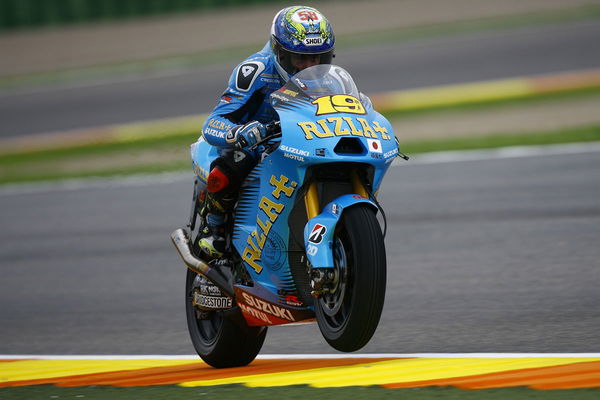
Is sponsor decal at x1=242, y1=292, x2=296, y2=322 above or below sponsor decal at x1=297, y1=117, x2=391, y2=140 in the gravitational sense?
below

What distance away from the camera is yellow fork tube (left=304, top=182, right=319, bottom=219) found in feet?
15.8

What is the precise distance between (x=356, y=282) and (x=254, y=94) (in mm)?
1304

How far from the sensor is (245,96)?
533 cm

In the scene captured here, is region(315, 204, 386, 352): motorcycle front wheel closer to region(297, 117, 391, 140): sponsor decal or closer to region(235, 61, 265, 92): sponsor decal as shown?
region(297, 117, 391, 140): sponsor decal

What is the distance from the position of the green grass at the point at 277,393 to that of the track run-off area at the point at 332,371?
9 cm

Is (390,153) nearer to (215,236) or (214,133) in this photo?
(214,133)

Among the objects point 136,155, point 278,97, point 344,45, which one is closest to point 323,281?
point 278,97

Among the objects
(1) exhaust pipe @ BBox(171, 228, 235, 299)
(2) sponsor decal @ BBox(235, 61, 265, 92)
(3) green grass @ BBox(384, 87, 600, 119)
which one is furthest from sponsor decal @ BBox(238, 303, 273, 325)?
(3) green grass @ BBox(384, 87, 600, 119)

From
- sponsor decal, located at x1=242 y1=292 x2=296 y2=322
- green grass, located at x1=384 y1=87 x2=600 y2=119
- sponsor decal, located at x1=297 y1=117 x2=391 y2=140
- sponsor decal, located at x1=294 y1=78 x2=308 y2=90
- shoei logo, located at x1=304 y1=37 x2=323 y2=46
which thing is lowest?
green grass, located at x1=384 y1=87 x2=600 y2=119

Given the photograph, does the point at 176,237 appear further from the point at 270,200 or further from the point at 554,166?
the point at 554,166

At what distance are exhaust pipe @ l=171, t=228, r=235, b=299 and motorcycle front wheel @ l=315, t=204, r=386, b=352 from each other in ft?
2.71

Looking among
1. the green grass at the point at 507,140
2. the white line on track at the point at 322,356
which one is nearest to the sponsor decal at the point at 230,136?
the white line on track at the point at 322,356

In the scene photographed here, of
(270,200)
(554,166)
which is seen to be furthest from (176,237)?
(554,166)

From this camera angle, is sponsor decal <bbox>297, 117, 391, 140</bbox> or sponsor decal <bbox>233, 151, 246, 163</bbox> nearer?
sponsor decal <bbox>297, 117, 391, 140</bbox>
